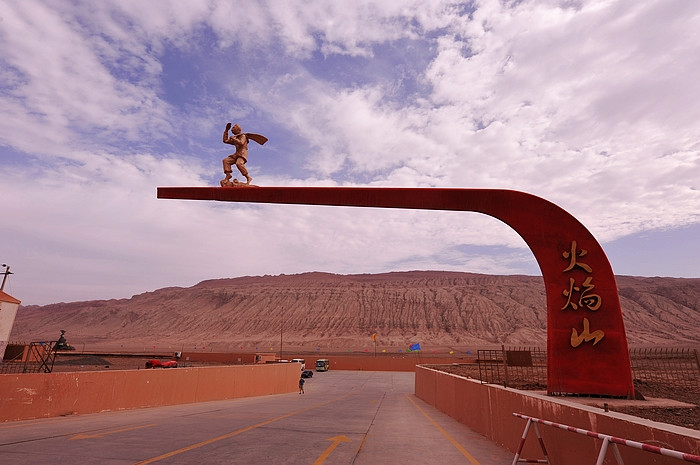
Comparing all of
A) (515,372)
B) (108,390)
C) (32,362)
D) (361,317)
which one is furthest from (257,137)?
(361,317)

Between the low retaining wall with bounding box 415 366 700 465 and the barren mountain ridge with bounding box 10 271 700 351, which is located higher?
the barren mountain ridge with bounding box 10 271 700 351

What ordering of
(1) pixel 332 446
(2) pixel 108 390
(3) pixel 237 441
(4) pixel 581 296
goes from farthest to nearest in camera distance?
(2) pixel 108 390, (4) pixel 581 296, (3) pixel 237 441, (1) pixel 332 446

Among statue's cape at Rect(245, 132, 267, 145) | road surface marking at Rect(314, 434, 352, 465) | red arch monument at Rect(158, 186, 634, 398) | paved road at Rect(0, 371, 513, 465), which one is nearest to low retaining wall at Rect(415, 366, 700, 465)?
paved road at Rect(0, 371, 513, 465)

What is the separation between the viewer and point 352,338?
329ft

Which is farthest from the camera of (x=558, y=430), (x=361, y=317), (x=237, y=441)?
(x=361, y=317)

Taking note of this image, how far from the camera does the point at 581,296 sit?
34.6 ft

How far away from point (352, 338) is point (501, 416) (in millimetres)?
93467

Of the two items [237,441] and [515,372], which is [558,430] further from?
[515,372]

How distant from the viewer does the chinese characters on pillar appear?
10.4m

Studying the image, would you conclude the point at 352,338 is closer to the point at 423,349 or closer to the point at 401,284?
the point at 423,349

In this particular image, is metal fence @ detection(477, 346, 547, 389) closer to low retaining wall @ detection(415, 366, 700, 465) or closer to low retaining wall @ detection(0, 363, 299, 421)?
low retaining wall @ detection(415, 366, 700, 465)

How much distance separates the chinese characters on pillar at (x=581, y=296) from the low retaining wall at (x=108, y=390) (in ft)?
47.5

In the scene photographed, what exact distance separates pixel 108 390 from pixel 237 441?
A: 26.2 ft

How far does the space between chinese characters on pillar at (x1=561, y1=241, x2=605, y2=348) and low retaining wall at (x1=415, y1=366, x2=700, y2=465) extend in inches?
102
